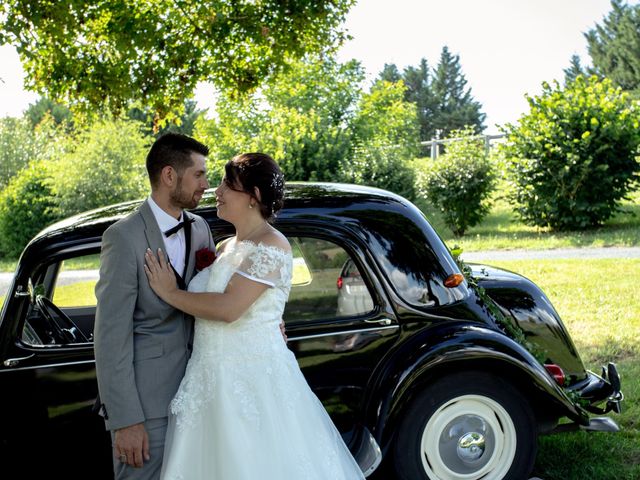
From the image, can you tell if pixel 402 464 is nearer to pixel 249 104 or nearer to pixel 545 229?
pixel 545 229

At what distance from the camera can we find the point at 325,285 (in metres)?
4.09

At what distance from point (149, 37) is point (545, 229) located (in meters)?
10.3

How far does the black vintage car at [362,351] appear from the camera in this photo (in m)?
3.75

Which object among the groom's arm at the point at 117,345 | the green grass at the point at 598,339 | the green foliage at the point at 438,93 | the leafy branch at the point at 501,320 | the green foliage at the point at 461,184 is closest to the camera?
the groom's arm at the point at 117,345

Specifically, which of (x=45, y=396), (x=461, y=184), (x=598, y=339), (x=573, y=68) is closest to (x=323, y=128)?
(x=461, y=184)

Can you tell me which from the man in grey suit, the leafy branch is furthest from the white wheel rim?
the man in grey suit

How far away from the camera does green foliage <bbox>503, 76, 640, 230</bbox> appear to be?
51.5 ft

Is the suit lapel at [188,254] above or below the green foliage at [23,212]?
above

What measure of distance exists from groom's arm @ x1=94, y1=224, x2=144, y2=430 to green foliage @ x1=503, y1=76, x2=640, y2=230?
14195mm

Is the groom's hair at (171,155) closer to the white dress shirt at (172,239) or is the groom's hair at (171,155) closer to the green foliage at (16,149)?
the white dress shirt at (172,239)

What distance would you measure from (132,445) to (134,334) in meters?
0.41

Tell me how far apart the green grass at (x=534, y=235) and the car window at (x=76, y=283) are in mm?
11874

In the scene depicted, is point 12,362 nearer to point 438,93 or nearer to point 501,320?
point 501,320

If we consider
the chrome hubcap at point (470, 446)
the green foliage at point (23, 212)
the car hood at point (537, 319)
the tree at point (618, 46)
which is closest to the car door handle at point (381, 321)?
the chrome hubcap at point (470, 446)
